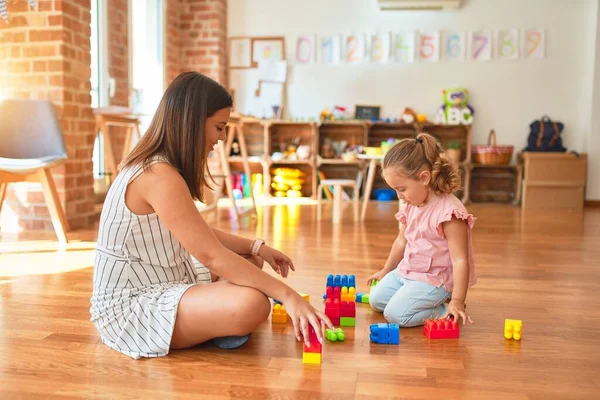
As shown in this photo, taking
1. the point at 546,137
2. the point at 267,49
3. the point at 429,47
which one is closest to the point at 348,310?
the point at 546,137

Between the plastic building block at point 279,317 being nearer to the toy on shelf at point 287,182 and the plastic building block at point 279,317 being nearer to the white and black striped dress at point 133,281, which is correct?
the white and black striped dress at point 133,281

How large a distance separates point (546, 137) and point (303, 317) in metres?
5.30

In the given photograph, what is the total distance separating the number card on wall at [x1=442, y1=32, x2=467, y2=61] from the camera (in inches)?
246

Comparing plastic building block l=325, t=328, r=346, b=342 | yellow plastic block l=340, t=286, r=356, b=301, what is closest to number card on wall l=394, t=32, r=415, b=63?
yellow plastic block l=340, t=286, r=356, b=301

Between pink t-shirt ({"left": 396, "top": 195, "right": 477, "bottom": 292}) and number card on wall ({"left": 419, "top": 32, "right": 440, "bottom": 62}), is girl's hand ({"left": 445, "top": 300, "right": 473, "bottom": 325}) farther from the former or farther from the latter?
number card on wall ({"left": 419, "top": 32, "right": 440, "bottom": 62})

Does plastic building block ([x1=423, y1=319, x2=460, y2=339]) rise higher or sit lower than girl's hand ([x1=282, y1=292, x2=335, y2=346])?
lower

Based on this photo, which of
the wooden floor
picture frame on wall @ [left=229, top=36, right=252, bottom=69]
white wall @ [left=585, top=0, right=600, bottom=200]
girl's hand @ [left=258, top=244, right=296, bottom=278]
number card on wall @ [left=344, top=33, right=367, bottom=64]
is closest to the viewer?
the wooden floor

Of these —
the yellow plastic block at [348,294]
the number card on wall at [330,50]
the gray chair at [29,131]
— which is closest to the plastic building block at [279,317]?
the yellow plastic block at [348,294]

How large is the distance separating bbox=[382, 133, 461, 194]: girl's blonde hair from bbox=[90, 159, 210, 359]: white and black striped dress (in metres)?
0.71

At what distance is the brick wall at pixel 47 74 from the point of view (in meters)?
3.68

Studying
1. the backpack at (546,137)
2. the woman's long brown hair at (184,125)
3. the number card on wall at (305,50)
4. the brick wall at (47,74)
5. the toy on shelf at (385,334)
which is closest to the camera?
the woman's long brown hair at (184,125)

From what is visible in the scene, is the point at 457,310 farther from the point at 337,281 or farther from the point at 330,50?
the point at 330,50

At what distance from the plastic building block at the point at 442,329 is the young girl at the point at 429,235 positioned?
0.04 metres

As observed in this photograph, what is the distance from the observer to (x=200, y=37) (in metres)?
6.44
